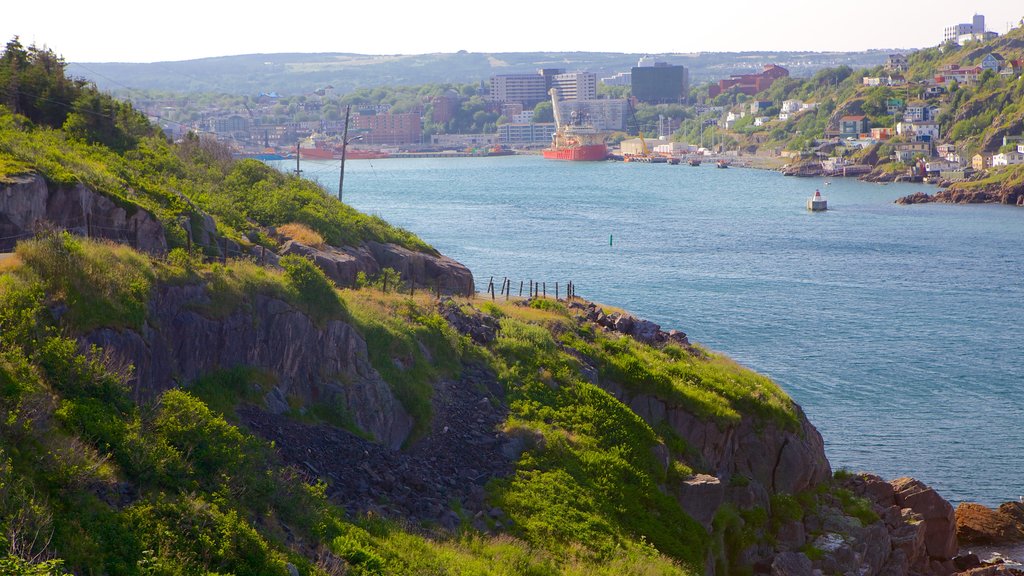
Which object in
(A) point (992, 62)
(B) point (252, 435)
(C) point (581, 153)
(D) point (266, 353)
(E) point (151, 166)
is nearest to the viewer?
(B) point (252, 435)

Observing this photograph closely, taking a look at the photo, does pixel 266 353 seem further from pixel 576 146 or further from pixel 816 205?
pixel 576 146

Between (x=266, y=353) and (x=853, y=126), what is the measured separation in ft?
374

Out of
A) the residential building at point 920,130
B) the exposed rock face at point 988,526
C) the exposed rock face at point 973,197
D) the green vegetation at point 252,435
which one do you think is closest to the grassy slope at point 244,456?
the green vegetation at point 252,435

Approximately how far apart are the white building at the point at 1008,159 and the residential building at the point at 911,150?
12.2 meters

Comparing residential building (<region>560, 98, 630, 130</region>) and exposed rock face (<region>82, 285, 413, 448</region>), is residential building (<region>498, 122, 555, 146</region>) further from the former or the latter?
exposed rock face (<region>82, 285, 413, 448</region>)

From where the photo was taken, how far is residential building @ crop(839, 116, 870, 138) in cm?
11744

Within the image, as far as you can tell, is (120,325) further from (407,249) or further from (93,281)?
(407,249)

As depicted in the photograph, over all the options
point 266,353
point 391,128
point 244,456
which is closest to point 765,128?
point 391,128

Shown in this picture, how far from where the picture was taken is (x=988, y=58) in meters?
126

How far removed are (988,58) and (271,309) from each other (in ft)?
423

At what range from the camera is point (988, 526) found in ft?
65.5

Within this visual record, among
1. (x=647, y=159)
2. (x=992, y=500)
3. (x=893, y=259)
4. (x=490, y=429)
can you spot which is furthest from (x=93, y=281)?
(x=647, y=159)

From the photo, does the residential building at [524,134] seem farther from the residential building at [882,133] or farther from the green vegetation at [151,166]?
the green vegetation at [151,166]

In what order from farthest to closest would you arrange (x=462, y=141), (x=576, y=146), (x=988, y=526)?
(x=462, y=141)
(x=576, y=146)
(x=988, y=526)
